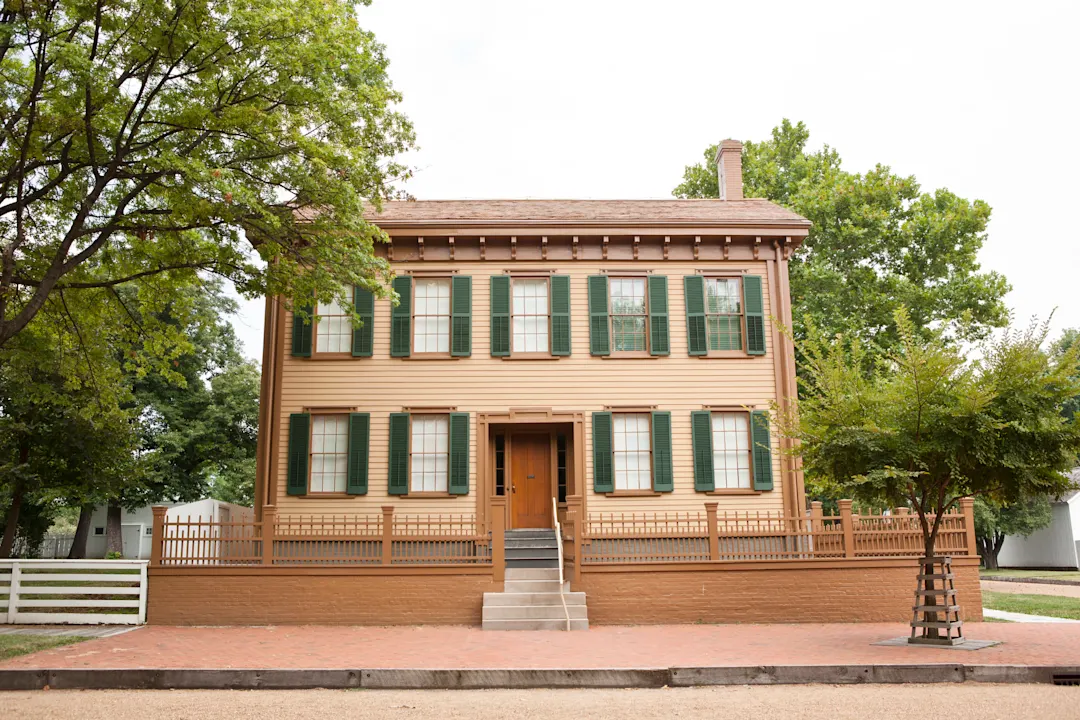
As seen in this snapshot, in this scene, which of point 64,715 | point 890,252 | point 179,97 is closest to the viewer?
point 64,715

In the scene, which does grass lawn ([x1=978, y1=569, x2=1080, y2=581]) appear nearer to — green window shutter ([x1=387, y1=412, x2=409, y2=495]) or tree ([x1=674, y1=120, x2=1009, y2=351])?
tree ([x1=674, y1=120, x2=1009, y2=351])

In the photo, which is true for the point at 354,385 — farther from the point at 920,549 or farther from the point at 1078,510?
the point at 1078,510

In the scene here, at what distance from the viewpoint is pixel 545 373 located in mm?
17609

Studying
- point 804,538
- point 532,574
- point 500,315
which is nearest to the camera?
point 532,574

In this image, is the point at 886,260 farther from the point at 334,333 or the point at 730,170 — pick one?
→ the point at 334,333

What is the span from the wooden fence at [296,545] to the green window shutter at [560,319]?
421cm

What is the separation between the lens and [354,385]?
17.4 m

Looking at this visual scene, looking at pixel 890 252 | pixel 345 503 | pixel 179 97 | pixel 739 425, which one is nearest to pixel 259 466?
pixel 345 503

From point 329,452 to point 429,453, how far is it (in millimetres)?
1927

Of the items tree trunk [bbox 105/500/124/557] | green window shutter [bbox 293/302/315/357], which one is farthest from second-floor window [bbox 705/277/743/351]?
tree trunk [bbox 105/500/124/557]

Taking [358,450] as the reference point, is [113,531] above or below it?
below

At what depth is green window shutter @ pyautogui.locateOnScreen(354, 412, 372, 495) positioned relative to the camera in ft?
55.2

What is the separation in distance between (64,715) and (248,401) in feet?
88.1

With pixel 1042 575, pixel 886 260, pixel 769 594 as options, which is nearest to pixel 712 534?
pixel 769 594
